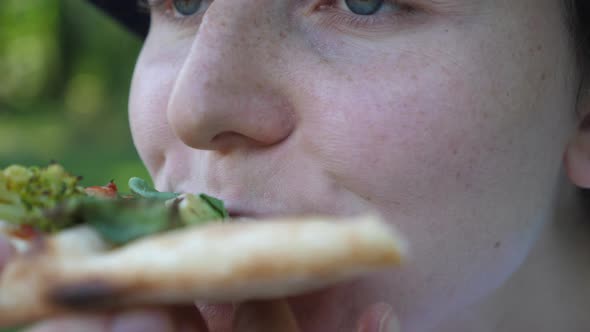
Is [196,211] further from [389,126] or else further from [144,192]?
[389,126]

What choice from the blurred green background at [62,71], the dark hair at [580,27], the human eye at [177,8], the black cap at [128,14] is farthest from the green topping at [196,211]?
the blurred green background at [62,71]

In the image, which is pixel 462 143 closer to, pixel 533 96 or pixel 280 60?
pixel 533 96

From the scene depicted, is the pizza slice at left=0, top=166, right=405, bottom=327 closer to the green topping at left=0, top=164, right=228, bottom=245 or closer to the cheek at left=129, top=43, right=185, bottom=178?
the green topping at left=0, top=164, right=228, bottom=245

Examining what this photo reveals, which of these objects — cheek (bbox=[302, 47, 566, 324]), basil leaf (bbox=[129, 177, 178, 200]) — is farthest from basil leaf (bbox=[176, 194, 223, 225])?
cheek (bbox=[302, 47, 566, 324])

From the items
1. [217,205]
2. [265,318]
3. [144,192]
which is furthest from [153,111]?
[265,318]

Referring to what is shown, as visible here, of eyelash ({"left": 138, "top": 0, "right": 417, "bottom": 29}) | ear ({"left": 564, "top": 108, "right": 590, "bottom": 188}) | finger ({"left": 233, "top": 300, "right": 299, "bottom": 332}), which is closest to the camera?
finger ({"left": 233, "top": 300, "right": 299, "bottom": 332})

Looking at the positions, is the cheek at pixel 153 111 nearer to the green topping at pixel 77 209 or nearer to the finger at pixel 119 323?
the green topping at pixel 77 209
